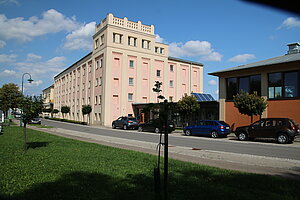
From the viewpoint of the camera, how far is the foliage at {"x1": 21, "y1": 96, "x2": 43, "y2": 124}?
1203cm

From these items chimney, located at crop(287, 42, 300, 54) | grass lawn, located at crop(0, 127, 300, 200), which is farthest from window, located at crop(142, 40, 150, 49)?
grass lawn, located at crop(0, 127, 300, 200)

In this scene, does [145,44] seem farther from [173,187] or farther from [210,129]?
[173,187]

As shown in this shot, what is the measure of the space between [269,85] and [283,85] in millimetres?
1289

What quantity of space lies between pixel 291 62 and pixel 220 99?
25.6ft

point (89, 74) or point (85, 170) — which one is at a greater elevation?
point (89, 74)

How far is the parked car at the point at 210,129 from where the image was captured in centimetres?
Answer: 2094

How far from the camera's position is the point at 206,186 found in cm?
550

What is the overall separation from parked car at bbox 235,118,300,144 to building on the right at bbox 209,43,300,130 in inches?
188

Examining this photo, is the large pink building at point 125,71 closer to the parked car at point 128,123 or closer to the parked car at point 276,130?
the parked car at point 128,123

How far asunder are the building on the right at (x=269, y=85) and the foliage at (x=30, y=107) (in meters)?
16.9

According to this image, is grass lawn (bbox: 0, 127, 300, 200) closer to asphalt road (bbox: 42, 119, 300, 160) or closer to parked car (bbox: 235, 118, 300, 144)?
asphalt road (bbox: 42, 119, 300, 160)

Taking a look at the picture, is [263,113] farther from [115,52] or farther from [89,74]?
[89,74]

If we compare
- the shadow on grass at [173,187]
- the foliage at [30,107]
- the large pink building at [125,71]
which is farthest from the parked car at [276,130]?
the large pink building at [125,71]

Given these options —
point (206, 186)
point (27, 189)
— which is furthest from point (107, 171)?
point (206, 186)
